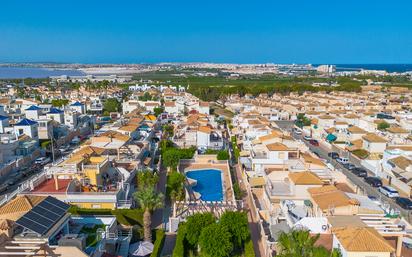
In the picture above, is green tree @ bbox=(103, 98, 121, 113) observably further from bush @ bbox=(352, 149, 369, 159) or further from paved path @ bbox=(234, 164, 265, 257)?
bush @ bbox=(352, 149, 369, 159)

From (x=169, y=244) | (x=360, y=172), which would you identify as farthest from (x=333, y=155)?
(x=169, y=244)

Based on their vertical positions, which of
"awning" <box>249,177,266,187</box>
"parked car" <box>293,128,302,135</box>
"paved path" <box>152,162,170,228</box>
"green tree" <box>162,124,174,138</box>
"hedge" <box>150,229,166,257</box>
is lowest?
"paved path" <box>152,162,170,228</box>

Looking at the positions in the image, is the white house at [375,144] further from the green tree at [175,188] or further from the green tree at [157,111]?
the green tree at [157,111]

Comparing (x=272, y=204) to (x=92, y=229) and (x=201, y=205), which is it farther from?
(x=92, y=229)

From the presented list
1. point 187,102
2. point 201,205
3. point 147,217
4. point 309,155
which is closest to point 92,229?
point 147,217

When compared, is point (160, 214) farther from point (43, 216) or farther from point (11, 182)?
point (11, 182)

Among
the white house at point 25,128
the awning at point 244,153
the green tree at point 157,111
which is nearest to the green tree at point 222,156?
the awning at point 244,153

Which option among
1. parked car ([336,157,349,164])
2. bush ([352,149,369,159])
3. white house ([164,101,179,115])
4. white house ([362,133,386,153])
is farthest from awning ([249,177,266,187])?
white house ([164,101,179,115])
